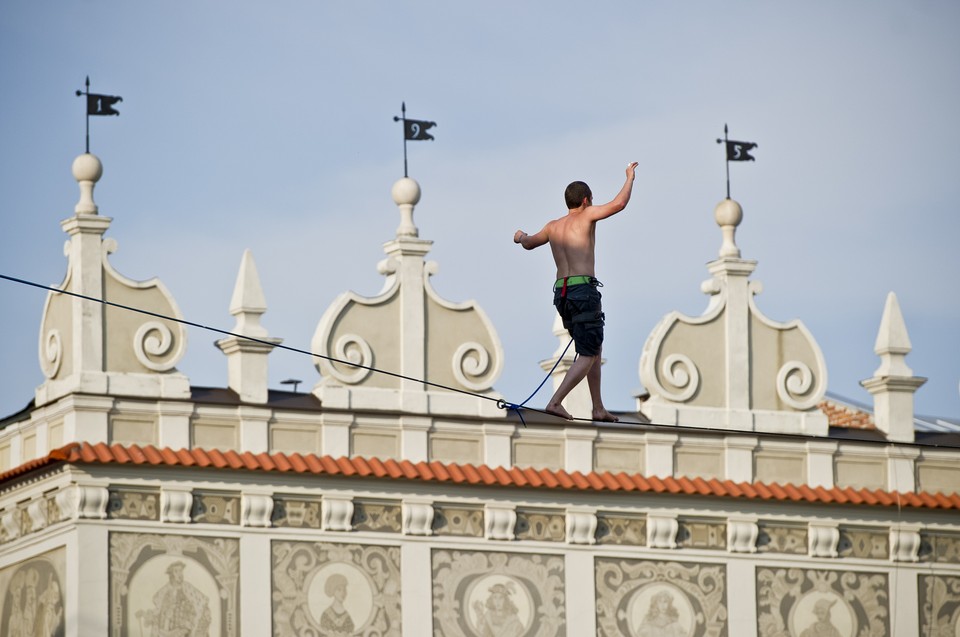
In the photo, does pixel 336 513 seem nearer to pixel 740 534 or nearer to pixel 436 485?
pixel 436 485

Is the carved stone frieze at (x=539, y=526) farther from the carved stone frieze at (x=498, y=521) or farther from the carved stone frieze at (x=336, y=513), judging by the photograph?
the carved stone frieze at (x=336, y=513)

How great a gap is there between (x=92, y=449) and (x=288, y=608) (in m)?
3.04

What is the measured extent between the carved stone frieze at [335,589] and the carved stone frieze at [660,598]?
2.81m

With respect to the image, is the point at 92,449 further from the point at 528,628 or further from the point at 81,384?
the point at 528,628

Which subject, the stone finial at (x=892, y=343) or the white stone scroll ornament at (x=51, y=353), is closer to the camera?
the white stone scroll ornament at (x=51, y=353)

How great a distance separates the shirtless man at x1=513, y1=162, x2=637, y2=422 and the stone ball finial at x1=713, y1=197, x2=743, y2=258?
15.0m

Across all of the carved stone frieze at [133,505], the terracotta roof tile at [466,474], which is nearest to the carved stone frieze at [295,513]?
the terracotta roof tile at [466,474]

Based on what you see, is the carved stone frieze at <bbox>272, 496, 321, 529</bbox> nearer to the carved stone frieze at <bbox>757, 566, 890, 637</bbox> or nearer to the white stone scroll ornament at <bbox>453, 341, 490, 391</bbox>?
the white stone scroll ornament at <bbox>453, 341, 490, 391</bbox>

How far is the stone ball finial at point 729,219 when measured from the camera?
39.5 m

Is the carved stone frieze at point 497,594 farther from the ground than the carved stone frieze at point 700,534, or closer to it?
closer to it

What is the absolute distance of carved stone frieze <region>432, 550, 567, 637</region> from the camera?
36.3 meters

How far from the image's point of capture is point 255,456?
35.6m

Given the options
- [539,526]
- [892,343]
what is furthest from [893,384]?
[539,526]

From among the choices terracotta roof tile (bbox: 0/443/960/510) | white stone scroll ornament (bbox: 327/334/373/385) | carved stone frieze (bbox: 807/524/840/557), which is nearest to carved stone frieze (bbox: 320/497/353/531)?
terracotta roof tile (bbox: 0/443/960/510)
